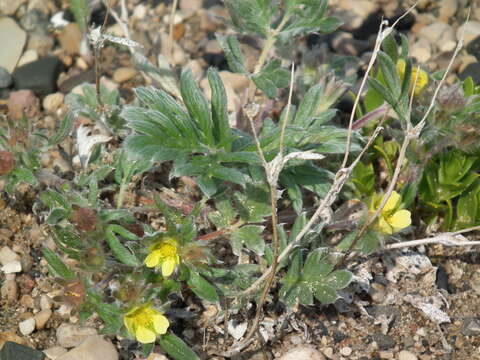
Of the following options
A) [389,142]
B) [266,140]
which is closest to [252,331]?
[266,140]

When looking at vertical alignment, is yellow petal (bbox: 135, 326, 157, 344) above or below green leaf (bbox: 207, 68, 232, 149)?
below

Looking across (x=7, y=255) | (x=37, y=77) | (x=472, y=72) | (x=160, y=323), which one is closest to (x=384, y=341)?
(x=160, y=323)

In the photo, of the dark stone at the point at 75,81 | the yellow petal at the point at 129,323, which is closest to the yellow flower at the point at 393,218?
the yellow petal at the point at 129,323

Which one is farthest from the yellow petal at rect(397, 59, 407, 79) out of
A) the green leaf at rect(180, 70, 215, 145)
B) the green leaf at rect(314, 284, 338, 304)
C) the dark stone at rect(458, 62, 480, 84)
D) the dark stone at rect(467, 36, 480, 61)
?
the dark stone at rect(467, 36, 480, 61)

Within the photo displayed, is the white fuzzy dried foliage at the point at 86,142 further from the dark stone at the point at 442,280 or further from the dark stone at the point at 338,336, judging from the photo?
the dark stone at the point at 442,280

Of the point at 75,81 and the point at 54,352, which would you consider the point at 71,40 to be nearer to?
the point at 75,81

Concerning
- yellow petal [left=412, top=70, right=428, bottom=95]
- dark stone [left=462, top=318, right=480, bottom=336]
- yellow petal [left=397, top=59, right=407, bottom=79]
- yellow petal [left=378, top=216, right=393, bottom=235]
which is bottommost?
dark stone [left=462, top=318, right=480, bottom=336]

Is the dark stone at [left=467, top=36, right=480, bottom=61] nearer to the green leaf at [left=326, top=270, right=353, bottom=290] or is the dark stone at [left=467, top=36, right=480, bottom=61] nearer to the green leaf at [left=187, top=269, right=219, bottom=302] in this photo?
the green leaf at [left=326, top=270, right=353, bottom=290]
